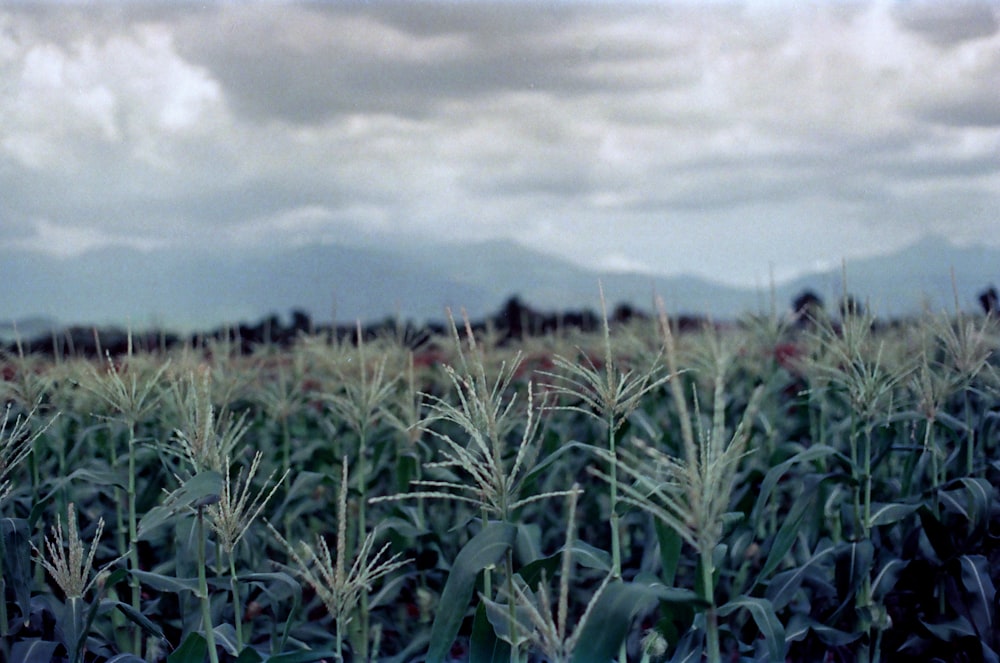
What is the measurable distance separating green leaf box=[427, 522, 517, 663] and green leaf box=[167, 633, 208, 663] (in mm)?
1031

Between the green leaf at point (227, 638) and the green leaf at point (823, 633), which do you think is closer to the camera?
the green leaf at point (227, 638)

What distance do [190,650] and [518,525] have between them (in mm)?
1367

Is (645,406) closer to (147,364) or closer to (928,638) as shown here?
(928,638)

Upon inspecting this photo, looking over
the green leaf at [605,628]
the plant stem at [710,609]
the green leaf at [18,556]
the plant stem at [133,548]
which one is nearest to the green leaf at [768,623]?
the plant stem at [710,609]

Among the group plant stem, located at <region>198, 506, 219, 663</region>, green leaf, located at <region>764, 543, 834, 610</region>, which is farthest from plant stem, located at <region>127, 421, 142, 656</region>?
green leaf, located at <region>764, 543, 834, 610</region>

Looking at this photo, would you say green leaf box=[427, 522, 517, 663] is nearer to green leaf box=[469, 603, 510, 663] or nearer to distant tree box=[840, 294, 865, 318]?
green leaf box=[469, 603, 510, 663]

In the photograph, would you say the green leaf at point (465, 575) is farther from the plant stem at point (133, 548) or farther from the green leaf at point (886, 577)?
the green leaf at point (886, 577)

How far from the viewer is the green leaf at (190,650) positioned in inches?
140

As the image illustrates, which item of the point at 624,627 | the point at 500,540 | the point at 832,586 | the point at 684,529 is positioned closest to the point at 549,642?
the point at 624,627

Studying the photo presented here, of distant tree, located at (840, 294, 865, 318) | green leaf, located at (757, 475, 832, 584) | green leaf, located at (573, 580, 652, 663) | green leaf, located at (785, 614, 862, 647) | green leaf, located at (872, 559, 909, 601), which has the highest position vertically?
distant tree, located at (840, 294, 865, 318)

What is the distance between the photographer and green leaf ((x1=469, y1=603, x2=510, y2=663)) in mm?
3373

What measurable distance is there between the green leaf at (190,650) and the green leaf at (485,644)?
1.06 meters

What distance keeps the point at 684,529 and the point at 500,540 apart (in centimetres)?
75

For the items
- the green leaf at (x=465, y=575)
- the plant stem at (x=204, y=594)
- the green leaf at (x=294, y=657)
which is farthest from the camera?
the plant stem at (x=204, y=594)
